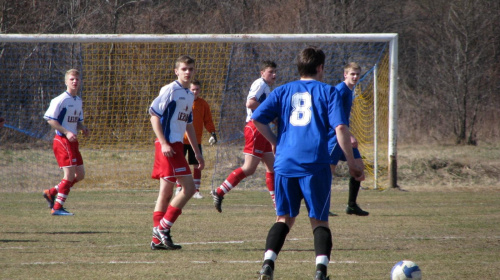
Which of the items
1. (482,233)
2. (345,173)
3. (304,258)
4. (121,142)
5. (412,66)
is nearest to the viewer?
(304,258)

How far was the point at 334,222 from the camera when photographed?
8273 mm

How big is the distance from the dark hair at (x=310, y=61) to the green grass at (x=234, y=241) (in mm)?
1652

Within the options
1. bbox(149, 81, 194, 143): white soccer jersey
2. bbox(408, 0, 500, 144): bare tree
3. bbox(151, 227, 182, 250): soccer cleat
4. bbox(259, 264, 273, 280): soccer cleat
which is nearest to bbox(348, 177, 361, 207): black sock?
bbox(149, 81, 194, 143): white soccer jersey

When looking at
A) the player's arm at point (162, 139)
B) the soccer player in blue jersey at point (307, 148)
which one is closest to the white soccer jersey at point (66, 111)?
the player's arm at point (162, 139)

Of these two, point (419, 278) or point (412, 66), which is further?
point (412, 66)

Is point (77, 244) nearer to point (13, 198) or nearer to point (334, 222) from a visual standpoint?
point (334, 222)

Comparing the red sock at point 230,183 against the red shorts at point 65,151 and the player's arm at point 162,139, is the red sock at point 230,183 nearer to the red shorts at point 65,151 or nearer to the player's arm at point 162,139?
the red shorts at point 65,151

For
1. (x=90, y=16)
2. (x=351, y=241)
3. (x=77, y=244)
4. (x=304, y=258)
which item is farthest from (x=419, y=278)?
(x=90, y=16)

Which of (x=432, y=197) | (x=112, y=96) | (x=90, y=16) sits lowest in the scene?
(x=432, y=197)

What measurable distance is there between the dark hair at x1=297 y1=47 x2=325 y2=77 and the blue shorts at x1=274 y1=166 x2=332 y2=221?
0.74m

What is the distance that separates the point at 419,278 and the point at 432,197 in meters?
7.41

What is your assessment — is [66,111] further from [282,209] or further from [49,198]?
[282,209]

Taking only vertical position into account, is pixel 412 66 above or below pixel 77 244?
above

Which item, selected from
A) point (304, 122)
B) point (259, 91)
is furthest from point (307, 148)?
point (259, 91)
